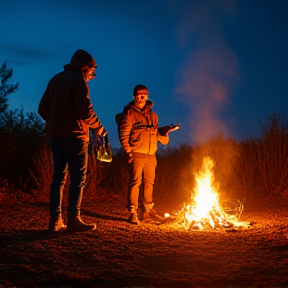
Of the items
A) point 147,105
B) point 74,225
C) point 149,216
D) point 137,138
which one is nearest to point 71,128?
point 74,225

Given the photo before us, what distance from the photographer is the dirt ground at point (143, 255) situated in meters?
3.65

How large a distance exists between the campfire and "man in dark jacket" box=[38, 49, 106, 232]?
1511 millimetres

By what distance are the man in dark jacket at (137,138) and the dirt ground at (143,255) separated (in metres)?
0.51

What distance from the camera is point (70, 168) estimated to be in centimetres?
557

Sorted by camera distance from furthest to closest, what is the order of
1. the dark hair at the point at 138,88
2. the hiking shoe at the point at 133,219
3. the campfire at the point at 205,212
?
the dark hair at the point at 138,88 < the hiking shoe at the point at 133,219 < the campfire at the point at 205,212

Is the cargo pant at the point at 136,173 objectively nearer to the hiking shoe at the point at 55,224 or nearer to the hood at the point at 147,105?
the hood at the point at 147,105

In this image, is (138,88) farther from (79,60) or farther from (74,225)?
(74,225)

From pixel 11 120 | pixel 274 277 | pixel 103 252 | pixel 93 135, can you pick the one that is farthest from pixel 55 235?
pixel 11 120

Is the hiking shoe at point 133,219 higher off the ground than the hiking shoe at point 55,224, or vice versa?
the hiking shoe at point 133,219

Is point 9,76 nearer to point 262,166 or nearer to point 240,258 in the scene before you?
point 262,166

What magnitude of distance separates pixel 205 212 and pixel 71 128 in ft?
8.11

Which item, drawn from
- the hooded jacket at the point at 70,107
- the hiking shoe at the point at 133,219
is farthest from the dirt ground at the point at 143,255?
the hooded jacket at the point at 70,107

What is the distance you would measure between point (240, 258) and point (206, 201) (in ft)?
7.62

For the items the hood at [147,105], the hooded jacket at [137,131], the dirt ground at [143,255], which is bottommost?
the dirt ground at [143,255]
